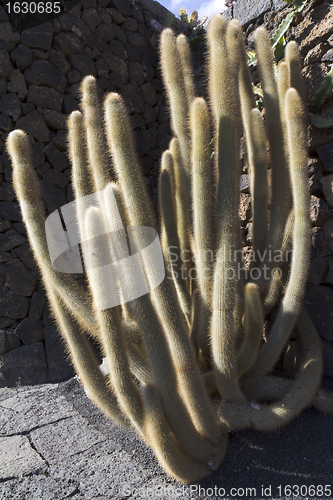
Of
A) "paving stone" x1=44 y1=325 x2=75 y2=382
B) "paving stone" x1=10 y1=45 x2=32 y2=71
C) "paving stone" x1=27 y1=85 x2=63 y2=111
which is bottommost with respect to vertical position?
"paving stone" x1=44 y1=325 x2=75 y2=382

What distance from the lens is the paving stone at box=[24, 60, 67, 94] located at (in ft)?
9.73

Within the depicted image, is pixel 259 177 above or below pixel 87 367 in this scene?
above

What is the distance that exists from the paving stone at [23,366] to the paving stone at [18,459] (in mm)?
977

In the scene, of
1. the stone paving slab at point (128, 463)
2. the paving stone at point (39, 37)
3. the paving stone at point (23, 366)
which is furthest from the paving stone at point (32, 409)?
→ the paving stone at point (39, 37)

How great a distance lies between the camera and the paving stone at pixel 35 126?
9.57ft

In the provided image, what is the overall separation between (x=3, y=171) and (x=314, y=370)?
9.04 feet

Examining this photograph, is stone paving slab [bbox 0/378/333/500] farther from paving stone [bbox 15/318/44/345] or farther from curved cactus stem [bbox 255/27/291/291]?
paving stone [bbox 15/318/44/345]

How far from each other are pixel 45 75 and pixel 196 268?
2.51 metres

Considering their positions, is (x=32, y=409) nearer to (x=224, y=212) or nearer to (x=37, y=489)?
(x=37, y=489)

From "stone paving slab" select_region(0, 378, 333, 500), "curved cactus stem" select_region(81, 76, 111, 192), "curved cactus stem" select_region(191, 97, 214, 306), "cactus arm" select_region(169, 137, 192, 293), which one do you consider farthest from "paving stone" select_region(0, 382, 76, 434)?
"curved cactus stem" select_region(81, 76, 111, 192)

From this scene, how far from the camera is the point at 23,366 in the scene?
2.79m

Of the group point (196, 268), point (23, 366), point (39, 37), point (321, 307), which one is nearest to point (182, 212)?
point (196, 268)

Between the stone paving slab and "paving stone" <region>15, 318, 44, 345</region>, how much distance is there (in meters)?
0.96

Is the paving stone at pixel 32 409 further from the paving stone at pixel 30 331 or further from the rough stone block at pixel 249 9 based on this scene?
the rough stone block at pixel 249 9
